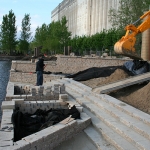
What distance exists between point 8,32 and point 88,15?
23077 millimetres

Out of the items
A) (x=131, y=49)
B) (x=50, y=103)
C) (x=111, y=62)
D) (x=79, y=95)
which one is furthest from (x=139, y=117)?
(x=111, y=62)

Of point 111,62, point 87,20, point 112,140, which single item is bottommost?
point 112,140

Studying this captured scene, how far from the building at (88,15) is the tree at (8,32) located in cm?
1685

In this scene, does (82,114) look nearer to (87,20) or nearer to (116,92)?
(116,92)

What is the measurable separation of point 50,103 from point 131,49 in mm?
4533

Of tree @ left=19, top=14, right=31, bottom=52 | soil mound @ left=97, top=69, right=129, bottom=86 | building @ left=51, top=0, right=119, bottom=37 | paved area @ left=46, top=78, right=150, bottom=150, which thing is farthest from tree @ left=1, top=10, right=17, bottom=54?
paved area @ left=46, top=78, right=150, bottom=150

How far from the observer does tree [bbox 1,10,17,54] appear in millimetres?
71875

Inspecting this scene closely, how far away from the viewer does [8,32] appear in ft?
237

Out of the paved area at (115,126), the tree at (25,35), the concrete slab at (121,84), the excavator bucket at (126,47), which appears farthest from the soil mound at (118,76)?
the tree at (25,35)

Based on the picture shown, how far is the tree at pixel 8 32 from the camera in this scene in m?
71.9

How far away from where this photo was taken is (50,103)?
8977 mm

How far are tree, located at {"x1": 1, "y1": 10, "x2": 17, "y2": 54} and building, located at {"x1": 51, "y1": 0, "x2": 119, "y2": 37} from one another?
16850mm

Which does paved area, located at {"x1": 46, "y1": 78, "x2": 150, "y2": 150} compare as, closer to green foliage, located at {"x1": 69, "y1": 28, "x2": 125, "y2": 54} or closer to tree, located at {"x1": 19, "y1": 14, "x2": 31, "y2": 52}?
green foliage, located at {"x1": 69, "y1": 28, "x2": 125, "y2": 54}

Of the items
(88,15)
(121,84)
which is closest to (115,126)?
(121,84)
